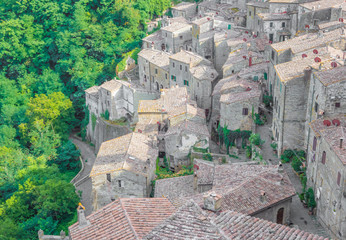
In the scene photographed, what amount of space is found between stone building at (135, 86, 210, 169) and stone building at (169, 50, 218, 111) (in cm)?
274

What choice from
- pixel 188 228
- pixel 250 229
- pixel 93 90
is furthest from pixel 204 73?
pixel 188 228

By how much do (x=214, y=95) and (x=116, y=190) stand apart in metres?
16.6

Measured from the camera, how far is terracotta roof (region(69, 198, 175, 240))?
22.8 meters

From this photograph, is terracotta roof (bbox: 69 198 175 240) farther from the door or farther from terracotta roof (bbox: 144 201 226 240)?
the door

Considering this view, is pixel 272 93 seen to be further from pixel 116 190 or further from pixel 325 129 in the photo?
pixel 116 190

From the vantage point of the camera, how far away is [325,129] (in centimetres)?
3052

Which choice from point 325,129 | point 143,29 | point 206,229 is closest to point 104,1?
point 143,29

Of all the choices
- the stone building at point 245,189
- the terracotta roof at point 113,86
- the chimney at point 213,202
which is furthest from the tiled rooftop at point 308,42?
the chimney at point 213,202

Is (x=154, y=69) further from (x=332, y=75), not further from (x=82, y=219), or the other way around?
(x=82, y=219)

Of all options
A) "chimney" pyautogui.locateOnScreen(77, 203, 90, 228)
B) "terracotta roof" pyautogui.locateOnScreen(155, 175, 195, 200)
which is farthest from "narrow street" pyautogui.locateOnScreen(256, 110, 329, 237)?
"chimney" pyautogui.locateOnScreen(77, 203, 90, 228)

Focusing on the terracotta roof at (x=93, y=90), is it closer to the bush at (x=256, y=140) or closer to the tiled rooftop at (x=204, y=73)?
the tiled rooftop at (x=204, y=73)

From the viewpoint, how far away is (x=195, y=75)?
53.7 meters

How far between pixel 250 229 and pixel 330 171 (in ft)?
40.5

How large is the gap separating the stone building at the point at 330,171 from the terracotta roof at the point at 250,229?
9268mm
